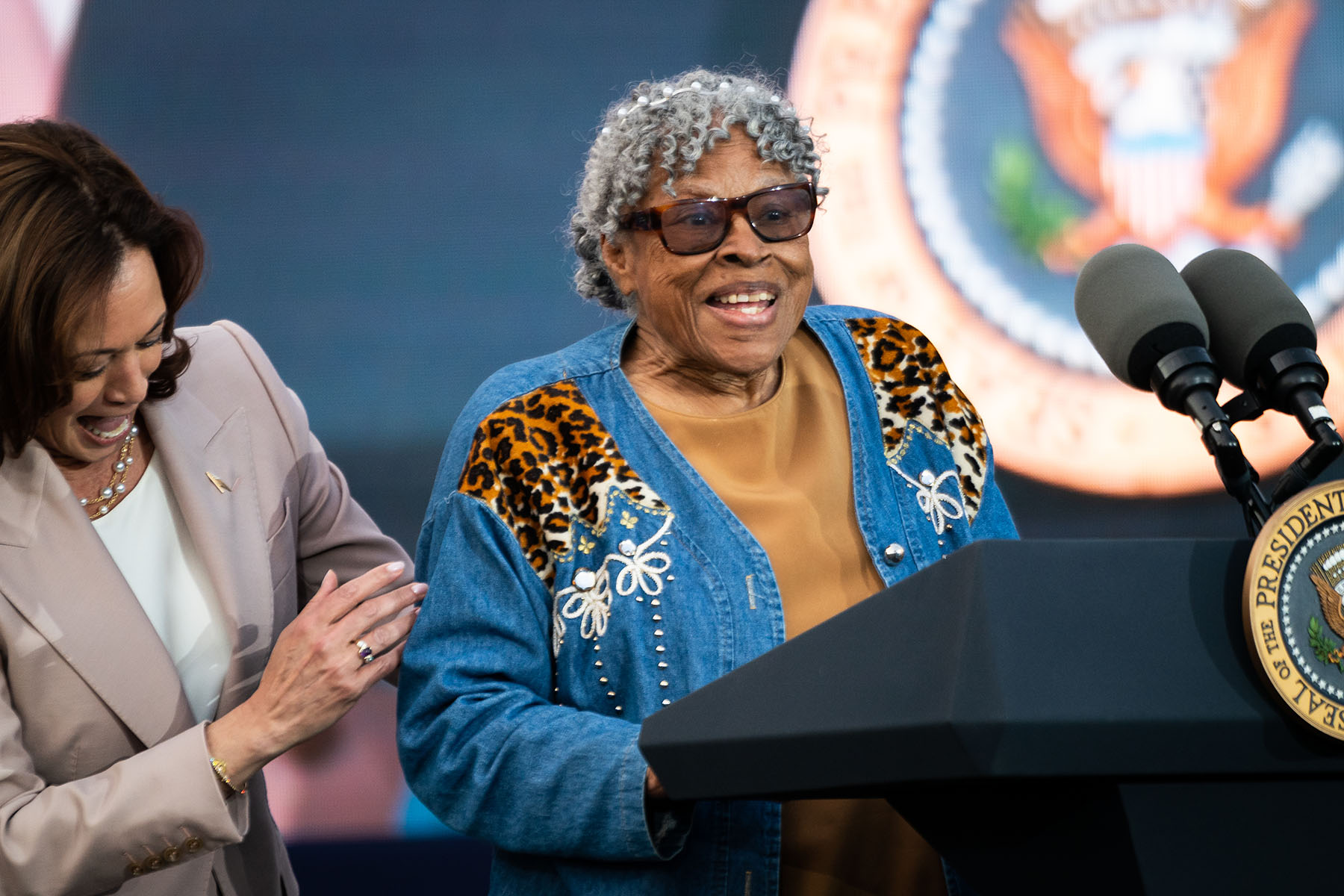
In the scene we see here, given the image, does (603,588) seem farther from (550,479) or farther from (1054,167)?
(1054,167)

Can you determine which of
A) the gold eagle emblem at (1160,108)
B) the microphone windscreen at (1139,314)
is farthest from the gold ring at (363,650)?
the gold eagle emblem at (1160,108)

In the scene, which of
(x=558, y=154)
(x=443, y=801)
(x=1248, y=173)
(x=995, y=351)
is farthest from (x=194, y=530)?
(x=1248, y=173)

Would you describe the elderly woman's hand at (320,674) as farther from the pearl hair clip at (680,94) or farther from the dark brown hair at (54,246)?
the pearl hair clip at (680,94)

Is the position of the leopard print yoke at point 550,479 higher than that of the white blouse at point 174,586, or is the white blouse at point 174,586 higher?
the leopard print yoke at point 550,479

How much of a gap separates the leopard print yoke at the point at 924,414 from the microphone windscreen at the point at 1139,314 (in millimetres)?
433

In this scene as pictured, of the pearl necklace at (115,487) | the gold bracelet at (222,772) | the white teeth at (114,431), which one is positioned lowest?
the gold bracelet at (222,772)

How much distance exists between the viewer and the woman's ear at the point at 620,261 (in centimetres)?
153

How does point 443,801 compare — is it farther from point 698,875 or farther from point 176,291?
point 176,291

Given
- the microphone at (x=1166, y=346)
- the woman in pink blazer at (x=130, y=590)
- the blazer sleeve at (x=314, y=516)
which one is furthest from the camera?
the blazer sleeve at (x=314, y=516)

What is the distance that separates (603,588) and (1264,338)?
0.67 m

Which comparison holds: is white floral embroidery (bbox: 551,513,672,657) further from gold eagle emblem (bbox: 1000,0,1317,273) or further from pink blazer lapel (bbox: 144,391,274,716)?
gold eagle emblem (bbox: 1000,0,1317,273)

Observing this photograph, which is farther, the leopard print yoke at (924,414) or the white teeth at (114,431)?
the white teeth at (114,431)

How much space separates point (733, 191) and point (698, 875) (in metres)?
0.73

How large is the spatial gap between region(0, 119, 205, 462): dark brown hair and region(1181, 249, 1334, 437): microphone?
115cm
